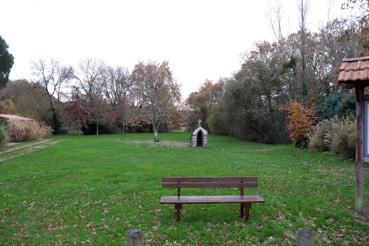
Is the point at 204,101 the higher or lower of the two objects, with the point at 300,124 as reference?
higher

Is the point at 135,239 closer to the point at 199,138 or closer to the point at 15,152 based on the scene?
the point at 15,152

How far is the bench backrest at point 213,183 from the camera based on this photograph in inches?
234

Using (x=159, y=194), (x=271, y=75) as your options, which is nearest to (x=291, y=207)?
(x=159, y=194)

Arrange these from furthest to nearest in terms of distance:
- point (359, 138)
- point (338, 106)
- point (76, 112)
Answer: point (76, 112)
point (338, 106)
point (359, 138)

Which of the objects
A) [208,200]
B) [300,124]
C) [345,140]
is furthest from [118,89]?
[208,200]

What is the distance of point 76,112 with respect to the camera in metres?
43.6

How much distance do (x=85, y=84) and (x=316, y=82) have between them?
39.1 metres

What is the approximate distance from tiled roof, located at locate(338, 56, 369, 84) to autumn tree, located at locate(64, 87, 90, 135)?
136 feet

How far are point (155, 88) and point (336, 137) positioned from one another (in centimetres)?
1875

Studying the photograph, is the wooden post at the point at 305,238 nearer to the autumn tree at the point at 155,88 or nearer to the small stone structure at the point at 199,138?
the small stone structure at the point at 199,138

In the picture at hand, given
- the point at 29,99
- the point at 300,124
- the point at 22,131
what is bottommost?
the point at 22,131

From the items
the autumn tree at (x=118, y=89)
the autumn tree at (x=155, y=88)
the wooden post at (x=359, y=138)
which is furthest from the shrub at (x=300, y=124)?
the autumn tree at (x=118, y=89)

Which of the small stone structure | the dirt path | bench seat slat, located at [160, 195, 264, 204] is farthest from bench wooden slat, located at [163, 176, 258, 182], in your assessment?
the small stone structure

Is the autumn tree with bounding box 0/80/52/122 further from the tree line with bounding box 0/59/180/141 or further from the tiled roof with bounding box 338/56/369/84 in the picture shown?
the tiled roof with bounding box 338/56/369/84
